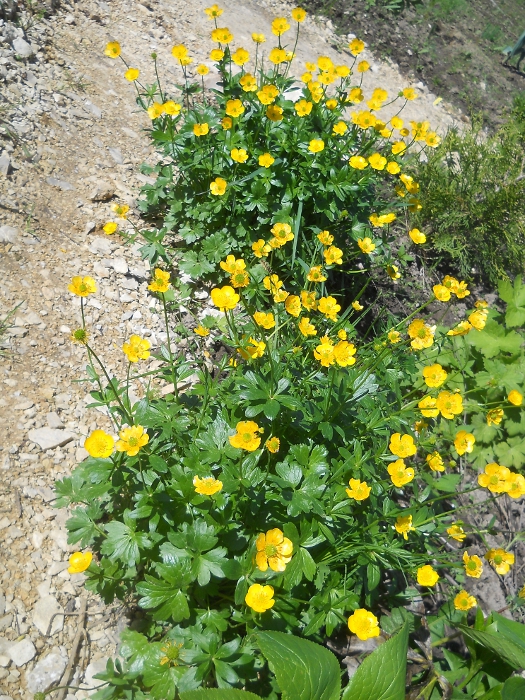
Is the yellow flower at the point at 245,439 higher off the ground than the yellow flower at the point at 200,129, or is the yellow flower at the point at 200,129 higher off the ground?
the yellow flower at the point at 200,129

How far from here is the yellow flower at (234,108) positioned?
9.76ft

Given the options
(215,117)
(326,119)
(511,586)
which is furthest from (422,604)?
(215,117)

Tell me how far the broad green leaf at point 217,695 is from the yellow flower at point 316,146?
100 inches

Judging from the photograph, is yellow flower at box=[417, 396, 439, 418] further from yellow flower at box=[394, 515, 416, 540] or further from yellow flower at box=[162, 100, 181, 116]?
yellow flower at box=[162, 100, 181, 116]

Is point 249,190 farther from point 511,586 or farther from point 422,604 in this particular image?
point 511,586

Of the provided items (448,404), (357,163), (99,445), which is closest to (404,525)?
(448,404)

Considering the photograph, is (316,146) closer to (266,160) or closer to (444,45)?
(266,160)

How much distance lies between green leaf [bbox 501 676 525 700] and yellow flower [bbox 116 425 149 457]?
5.24 feet

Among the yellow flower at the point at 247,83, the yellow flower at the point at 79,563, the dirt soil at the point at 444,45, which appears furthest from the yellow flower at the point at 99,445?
the dirt soil at the point at 444,45

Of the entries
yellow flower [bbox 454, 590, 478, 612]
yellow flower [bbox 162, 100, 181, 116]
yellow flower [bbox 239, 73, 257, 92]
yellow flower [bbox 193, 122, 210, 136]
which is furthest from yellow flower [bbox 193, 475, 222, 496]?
yellow flower [bbox 239, 73, 257, 92]

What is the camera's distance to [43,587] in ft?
6.73

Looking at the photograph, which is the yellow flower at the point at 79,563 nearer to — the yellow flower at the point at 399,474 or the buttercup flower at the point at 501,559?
the yellow flower at the point at 399,474

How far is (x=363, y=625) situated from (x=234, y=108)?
262 cm

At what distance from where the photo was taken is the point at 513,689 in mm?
1980
